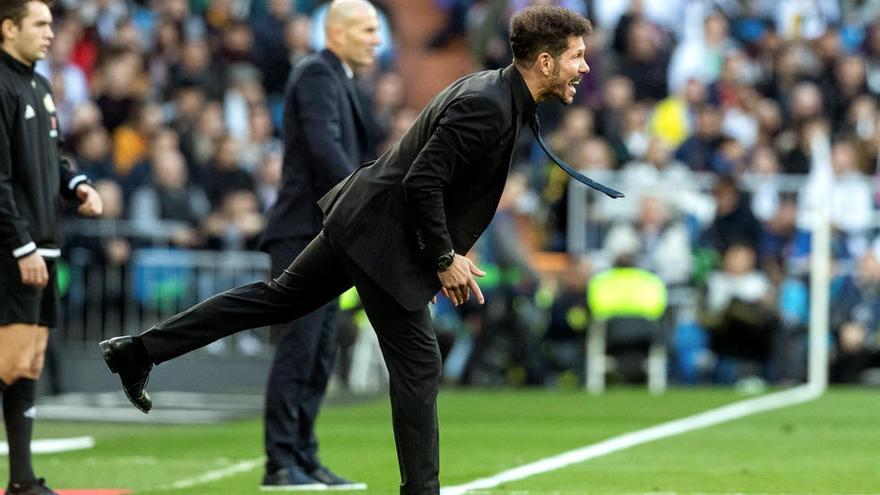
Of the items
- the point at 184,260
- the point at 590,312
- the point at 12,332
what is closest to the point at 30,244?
the point at 12,332

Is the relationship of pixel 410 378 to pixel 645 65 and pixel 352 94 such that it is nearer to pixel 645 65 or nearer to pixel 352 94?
pixel 352 94

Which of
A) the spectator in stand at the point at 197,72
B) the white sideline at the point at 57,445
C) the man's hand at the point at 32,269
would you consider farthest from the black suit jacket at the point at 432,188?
the spectator in stand at the point at 197,72

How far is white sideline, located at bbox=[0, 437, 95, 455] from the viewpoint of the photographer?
11.7 metres

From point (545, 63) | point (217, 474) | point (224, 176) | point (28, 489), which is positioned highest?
point (545, 63)

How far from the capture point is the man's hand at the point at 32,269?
8.45 m

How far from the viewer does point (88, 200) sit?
29.4 feet

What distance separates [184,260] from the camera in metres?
17.8

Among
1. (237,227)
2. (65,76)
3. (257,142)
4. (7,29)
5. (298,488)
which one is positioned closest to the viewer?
(7,29)

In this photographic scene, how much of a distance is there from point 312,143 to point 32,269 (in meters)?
1.58

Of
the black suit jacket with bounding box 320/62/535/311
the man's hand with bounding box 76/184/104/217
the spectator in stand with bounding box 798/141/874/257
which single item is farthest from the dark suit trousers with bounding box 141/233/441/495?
the spectator in stand with bounding box 798/141/874/257

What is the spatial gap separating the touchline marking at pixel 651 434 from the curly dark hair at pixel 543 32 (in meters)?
2.45

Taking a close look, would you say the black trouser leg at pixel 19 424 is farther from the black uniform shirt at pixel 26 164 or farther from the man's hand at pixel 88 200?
the man's hand at pixel 88 200

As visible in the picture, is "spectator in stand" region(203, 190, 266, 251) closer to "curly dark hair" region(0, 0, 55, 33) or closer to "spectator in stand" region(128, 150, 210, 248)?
"spectator in stand" region(128, 150, 210, 248)

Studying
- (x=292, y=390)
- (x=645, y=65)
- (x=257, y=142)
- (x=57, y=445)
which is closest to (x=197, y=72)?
(x=257, y=142)
